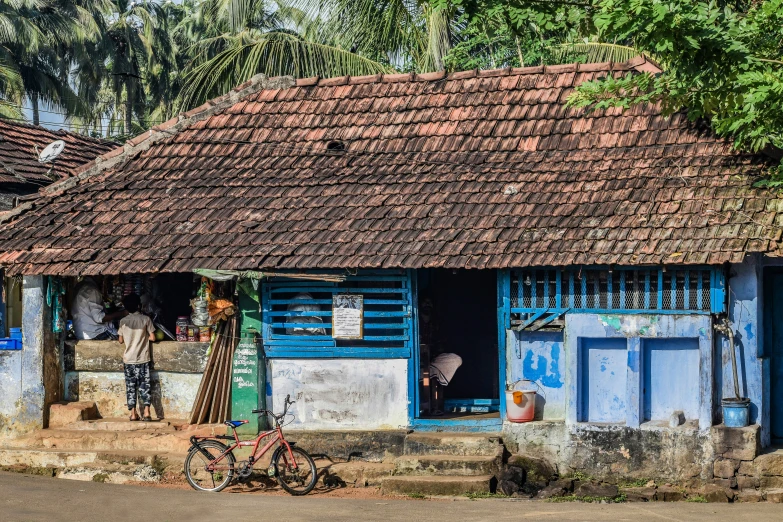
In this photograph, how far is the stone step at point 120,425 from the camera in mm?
12094

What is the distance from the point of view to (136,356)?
12148mm

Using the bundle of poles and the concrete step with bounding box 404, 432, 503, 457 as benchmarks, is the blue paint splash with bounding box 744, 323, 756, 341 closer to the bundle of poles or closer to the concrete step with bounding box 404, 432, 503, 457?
the concrete step with bounding box 404, 432, 503, 457

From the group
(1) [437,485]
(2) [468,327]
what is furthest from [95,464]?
(2) [468,327]

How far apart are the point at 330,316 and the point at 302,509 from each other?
2.70 meters

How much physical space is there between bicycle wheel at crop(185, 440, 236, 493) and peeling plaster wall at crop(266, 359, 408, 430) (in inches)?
40.9

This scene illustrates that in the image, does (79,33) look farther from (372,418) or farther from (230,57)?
(372,418)

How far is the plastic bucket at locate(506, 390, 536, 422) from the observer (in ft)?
36.0

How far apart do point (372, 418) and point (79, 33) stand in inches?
1086

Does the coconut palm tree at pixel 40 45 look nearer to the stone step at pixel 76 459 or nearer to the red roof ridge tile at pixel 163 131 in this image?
the red roof ridge tile at pixel 163 131

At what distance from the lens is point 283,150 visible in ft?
43.5

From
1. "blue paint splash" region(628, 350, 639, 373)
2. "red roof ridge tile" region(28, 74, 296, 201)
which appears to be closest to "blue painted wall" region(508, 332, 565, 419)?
"blue paint splash" region(628, 350, 639, 373)

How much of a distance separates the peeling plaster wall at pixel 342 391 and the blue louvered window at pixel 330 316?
0.44 ft

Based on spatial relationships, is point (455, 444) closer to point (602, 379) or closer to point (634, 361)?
point (602, 379)

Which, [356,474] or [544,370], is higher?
[544,370]
